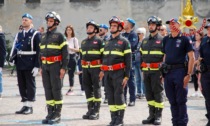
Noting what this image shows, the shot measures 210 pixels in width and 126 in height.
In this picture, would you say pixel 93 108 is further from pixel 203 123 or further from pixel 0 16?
pixel 0 16

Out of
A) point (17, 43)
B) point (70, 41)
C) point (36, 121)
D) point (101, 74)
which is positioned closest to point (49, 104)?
point (36, 121)

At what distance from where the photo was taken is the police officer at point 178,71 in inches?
345

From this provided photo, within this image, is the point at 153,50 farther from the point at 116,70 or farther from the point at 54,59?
the point at 54,59

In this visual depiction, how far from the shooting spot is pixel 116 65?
973 cm

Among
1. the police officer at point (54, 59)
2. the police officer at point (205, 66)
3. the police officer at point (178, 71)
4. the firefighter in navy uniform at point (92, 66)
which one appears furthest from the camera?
the firefighter in navy uniform at point (92, 66)

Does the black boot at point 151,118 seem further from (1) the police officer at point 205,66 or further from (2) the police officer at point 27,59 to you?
(2) the police officer at point 27,59

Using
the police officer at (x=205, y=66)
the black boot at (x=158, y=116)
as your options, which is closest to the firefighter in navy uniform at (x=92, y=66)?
the black boot at (x=158, y=116)

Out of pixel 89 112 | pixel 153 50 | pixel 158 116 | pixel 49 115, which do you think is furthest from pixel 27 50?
pixel 158 116

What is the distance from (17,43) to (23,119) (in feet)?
6.32

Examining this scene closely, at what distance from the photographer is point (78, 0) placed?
2877 cm

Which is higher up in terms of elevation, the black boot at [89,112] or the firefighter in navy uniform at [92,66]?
the firefighter in navy uniform at [92,66]

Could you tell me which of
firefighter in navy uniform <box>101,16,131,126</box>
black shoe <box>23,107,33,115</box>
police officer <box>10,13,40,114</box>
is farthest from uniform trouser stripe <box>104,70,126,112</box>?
black shoe <box>23,107,33,115</box>

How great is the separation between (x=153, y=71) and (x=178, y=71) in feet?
4.84

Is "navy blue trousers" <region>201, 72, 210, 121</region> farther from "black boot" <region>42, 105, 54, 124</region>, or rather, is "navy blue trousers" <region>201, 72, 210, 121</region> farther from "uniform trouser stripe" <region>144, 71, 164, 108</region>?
"black boot" <region>42, 105, 54, 124</region>
